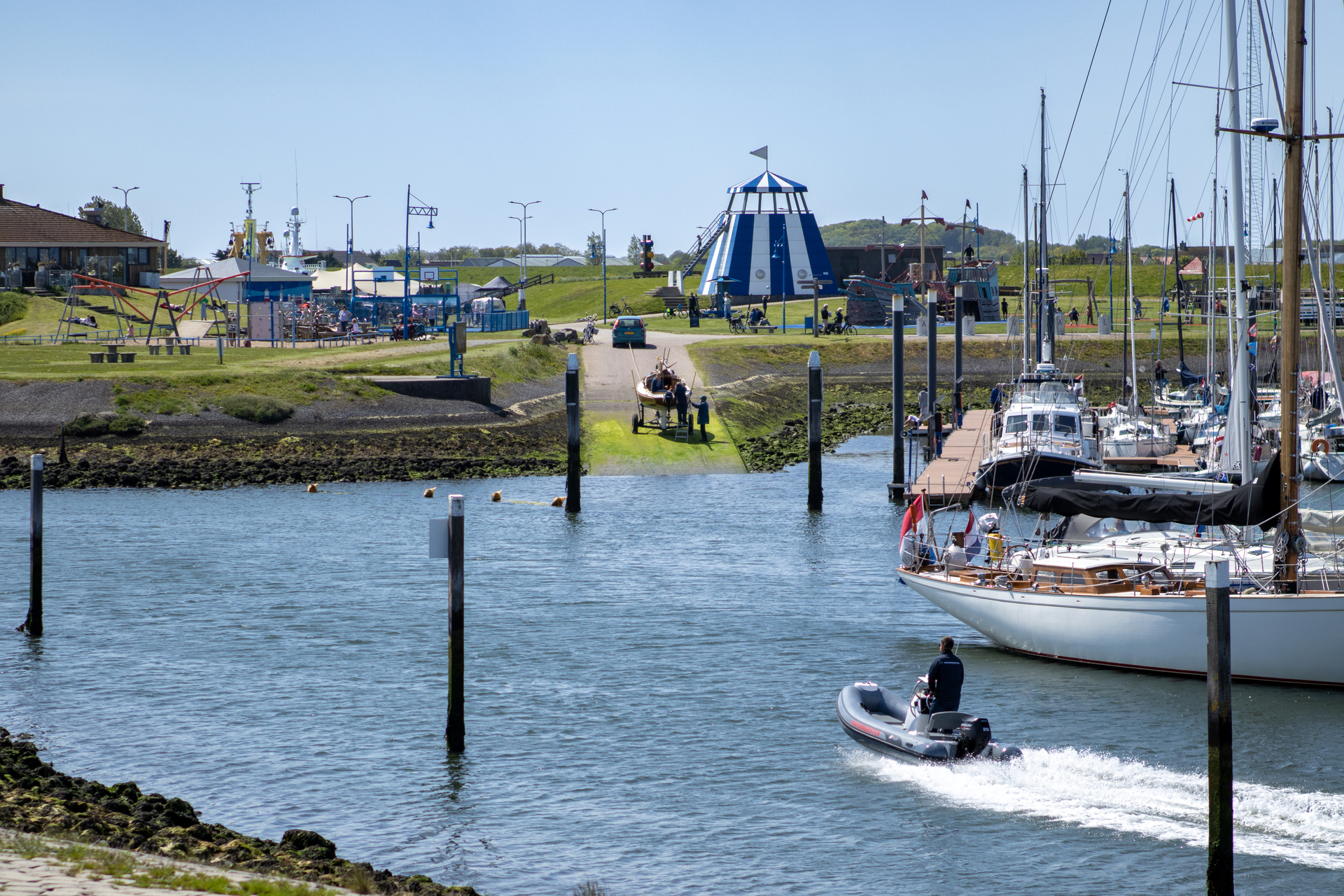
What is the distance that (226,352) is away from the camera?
237 ft

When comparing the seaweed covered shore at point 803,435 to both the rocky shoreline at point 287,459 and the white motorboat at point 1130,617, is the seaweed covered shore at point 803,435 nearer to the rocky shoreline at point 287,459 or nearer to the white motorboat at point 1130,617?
the rocky shoreline at point 287,459

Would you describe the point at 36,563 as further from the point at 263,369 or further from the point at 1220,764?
the point at 263,369

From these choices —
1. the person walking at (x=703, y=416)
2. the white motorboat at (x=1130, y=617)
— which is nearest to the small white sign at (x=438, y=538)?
the white motorboat at (x=1130, y=617)

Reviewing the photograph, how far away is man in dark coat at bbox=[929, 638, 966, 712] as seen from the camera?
20.1 metres

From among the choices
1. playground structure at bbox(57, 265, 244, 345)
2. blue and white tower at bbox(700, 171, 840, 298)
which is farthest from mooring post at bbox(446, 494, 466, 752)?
blue and white tower at bbox(700, 171, 840, 298)

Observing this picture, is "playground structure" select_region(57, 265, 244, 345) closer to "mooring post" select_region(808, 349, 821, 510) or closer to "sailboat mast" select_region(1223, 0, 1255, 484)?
"mooring post" select_region(808, 349, 821, 510)

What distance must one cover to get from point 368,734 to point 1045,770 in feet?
34.0

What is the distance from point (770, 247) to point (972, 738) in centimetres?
9484

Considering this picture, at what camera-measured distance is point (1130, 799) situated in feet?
61.1

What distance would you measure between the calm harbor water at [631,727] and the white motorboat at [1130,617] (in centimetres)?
44

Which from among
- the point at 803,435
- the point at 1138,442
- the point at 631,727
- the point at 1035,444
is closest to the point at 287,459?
the point at 803,435

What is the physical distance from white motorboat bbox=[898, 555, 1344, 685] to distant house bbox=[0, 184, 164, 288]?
93.9 metres

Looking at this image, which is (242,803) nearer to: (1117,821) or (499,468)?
(1117,821)

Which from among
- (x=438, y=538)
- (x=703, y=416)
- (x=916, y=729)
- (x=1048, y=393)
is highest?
(x=1048, y=393)
